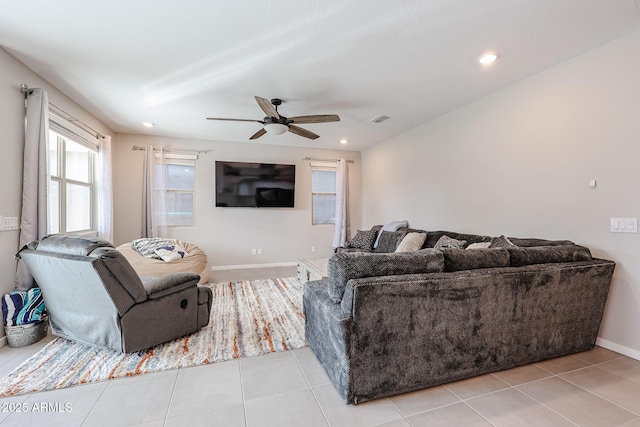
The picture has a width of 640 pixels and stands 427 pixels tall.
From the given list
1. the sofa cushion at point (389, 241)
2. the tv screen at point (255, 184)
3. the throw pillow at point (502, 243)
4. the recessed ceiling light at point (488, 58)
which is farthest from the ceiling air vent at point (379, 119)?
the throw pillow at point (502, 243)

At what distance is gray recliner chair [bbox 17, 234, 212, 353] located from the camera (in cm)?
210

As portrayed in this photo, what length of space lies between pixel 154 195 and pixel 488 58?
540 cm

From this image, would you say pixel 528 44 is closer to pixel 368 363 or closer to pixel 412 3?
pixel 412 3

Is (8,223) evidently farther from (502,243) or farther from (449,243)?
(502,243)

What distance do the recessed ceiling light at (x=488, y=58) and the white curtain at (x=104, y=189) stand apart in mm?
5283

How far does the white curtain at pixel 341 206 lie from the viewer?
6.28 m

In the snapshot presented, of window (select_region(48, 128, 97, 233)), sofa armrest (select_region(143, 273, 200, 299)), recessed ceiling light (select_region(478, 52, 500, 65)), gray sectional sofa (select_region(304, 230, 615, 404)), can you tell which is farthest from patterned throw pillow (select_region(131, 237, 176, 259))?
recessed ceiling light (select_region(478, 52, 500, 65))

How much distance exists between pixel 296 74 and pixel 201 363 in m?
2.81

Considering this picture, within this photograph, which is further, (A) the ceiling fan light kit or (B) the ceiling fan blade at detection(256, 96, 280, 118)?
(A) the ceiling fan light kit

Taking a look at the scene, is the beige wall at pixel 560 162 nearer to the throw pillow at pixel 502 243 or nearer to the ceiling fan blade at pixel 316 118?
the throw pillow at pixel 502 243

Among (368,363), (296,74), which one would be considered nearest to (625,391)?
(368,363)

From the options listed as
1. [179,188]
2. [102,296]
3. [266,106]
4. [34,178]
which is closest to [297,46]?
[266,106]

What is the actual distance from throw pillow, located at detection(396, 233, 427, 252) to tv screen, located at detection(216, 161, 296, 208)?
8.76 ft

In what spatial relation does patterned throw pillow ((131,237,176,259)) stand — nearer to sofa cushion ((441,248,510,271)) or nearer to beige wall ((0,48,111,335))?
beige wall ((0,48,111,335))
